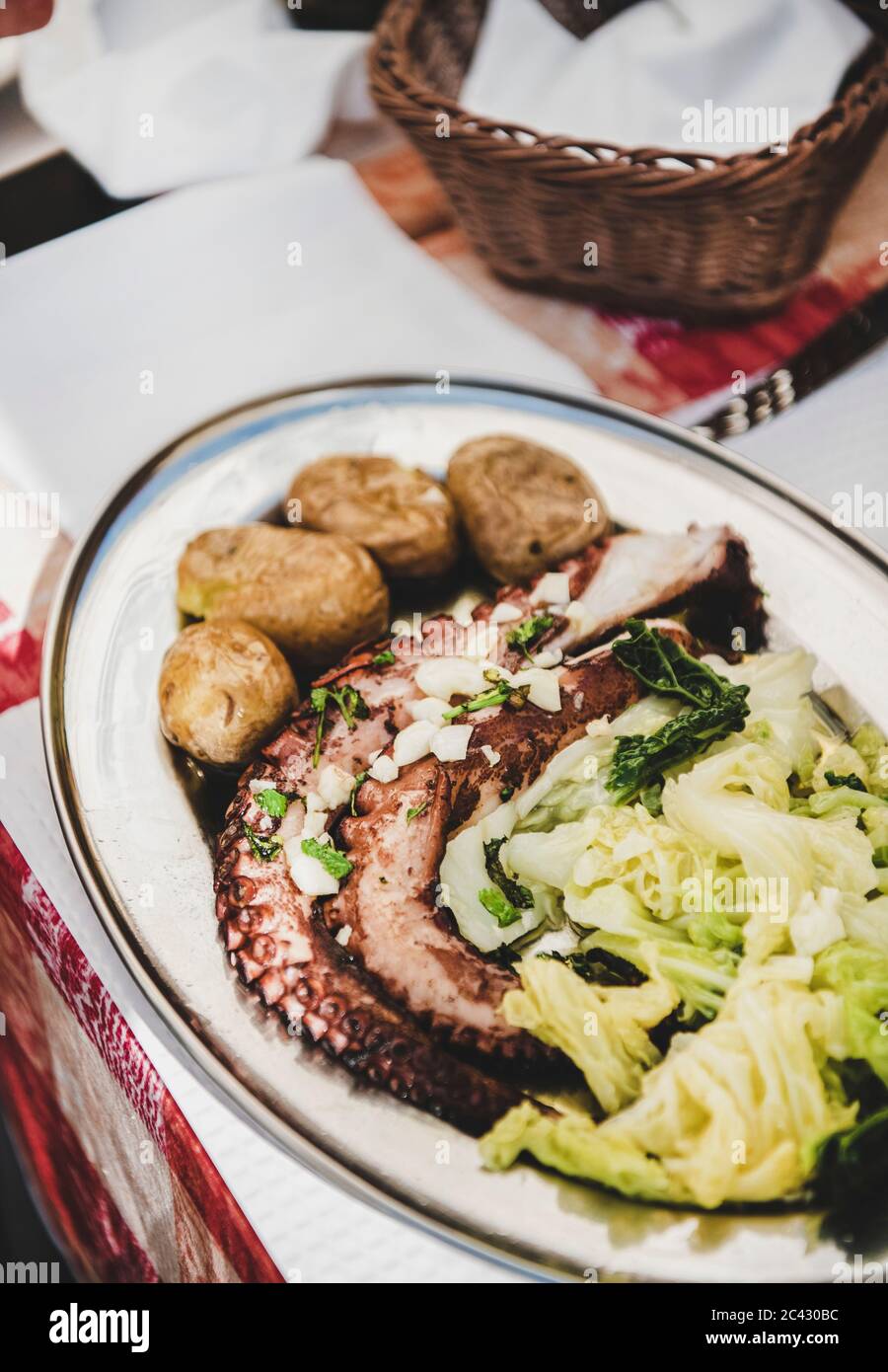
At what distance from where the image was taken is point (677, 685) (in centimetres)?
152

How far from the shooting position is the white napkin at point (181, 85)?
82.0 inches

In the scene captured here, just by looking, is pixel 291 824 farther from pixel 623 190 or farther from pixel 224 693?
pixel 623 190

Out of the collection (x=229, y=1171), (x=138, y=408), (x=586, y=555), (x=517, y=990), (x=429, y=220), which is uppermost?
(x=429, y=220)

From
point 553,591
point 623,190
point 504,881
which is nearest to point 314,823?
point 504,881

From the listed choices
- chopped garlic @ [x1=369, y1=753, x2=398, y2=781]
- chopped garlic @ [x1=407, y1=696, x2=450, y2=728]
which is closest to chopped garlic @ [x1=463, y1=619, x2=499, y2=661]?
chopped garlic @ [x1=407, y1=696, x2=450, y2=728]

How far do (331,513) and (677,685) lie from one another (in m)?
0.60

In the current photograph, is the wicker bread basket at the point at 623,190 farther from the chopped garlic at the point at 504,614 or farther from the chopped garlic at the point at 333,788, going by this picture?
the chopped garlic at the point at 333,788

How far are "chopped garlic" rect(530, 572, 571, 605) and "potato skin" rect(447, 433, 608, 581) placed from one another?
8 cm

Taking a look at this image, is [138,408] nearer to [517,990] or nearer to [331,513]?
[331,513]

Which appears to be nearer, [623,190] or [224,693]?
[224,693]

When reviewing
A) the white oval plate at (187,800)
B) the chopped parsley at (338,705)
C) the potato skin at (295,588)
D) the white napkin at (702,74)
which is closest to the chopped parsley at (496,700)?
the chopped parsley at (338,705)

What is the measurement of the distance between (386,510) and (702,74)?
1095 millimetres

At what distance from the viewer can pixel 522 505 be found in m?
1.69
